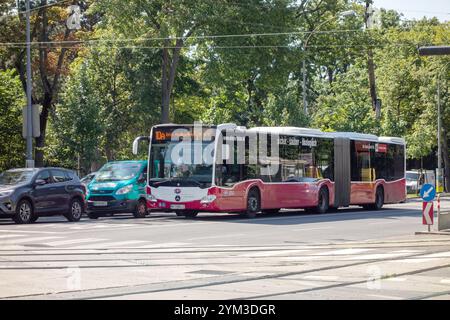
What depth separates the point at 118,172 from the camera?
3169 centimetres

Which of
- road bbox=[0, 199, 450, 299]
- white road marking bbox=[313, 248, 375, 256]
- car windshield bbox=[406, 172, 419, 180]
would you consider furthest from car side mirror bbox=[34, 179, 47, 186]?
car windshield bbox=[406, 172, 419, 180]

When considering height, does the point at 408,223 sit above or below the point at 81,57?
below

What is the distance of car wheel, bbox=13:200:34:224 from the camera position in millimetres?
26172

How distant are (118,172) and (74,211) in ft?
11.5

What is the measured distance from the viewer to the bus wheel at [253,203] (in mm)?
29547

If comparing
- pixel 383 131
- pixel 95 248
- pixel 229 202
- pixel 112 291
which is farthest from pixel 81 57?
pixel 112 291

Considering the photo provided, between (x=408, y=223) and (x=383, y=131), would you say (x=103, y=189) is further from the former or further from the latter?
(x=383, y=131)

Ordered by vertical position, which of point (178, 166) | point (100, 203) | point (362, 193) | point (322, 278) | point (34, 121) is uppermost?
point (34, 121)

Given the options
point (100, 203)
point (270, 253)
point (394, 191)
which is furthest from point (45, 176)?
point (394, 191)

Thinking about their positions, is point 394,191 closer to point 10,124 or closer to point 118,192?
point 118,192

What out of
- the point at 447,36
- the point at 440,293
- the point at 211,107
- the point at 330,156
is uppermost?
the point at 447,36

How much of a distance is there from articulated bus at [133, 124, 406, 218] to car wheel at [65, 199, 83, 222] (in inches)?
83.0
